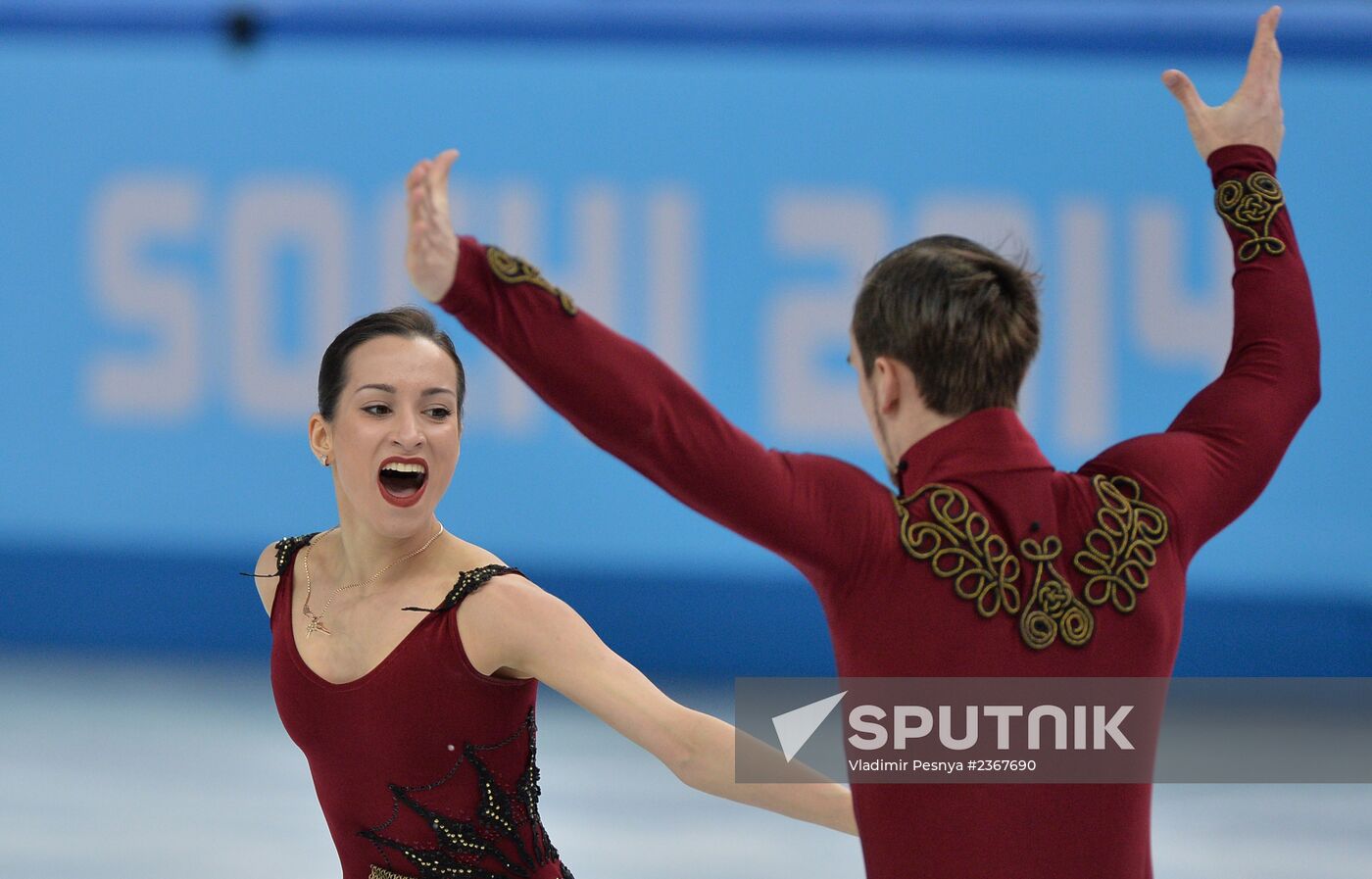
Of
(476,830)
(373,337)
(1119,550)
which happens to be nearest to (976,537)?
(1119,550)

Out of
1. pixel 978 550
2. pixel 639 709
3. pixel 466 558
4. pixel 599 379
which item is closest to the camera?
pixel 599 379

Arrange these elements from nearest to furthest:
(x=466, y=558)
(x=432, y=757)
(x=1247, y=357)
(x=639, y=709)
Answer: (x=1247, y=357) → (x=639, y=709) → (x=432, y=757) → (x=466, y=558)

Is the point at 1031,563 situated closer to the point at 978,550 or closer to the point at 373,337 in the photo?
the point at 978,550

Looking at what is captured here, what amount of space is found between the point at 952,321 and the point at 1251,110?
23.4 inches

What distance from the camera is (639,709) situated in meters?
2.36

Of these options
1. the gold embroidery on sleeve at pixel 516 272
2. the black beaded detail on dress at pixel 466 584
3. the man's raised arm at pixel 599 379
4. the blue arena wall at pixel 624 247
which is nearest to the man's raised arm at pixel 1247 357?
the man's raised arm at pixel 599 379

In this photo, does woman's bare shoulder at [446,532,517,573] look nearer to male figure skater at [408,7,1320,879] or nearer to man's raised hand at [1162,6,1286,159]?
male figure skater at [408,7,1320,879]

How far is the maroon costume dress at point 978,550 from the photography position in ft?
5.18

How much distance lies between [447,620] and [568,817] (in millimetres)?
2333

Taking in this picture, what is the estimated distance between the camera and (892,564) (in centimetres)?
168

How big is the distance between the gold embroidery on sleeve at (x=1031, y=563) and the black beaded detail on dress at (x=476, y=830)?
3.58ft

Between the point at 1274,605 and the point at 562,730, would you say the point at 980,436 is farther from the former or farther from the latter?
the point at 1274,605

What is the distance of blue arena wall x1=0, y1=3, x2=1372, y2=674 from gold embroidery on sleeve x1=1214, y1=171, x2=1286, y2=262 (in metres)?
4.31

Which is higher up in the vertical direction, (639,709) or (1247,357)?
(1247,357)
